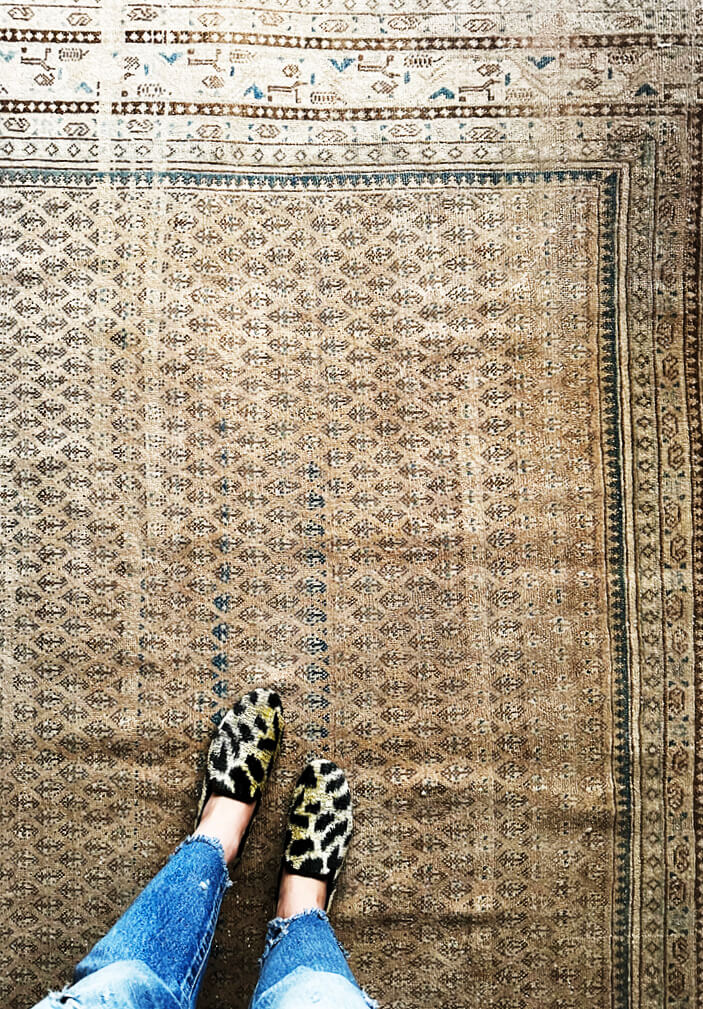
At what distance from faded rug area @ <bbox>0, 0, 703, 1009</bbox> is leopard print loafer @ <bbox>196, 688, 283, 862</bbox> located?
0.09 feet

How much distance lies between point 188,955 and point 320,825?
0.22m

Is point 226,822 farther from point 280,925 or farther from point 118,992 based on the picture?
point 118,992

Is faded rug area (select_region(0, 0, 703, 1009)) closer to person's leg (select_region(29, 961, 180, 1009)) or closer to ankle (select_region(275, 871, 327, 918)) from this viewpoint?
ankle (select_region(275, 871, 327, 918))

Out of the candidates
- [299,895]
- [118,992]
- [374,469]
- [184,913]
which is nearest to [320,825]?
[299,895]

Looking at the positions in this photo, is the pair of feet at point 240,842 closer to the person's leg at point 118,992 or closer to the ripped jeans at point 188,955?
the ripped jeans at point 188,955

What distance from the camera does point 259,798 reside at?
107 centimetres

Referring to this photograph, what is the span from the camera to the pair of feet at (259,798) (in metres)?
1.04

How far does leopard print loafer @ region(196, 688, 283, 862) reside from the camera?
41.4 inches

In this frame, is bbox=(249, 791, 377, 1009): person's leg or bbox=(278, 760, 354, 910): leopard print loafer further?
bbox=(278, 760, 354, 910): leopard print loafer

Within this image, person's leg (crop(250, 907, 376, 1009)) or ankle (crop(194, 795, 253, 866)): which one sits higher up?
ankle (crop(194, 795, 253, 866))

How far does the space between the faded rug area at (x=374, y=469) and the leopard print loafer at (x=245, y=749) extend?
28 millimetres

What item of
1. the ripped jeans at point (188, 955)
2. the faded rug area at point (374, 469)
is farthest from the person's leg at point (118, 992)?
the faded rug area at point (374, 469)

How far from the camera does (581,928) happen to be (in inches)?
42.6

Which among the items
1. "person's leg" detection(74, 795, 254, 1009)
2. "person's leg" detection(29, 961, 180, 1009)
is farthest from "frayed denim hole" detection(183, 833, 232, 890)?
"person's leg" detection(29, 961, 180, 1009)
